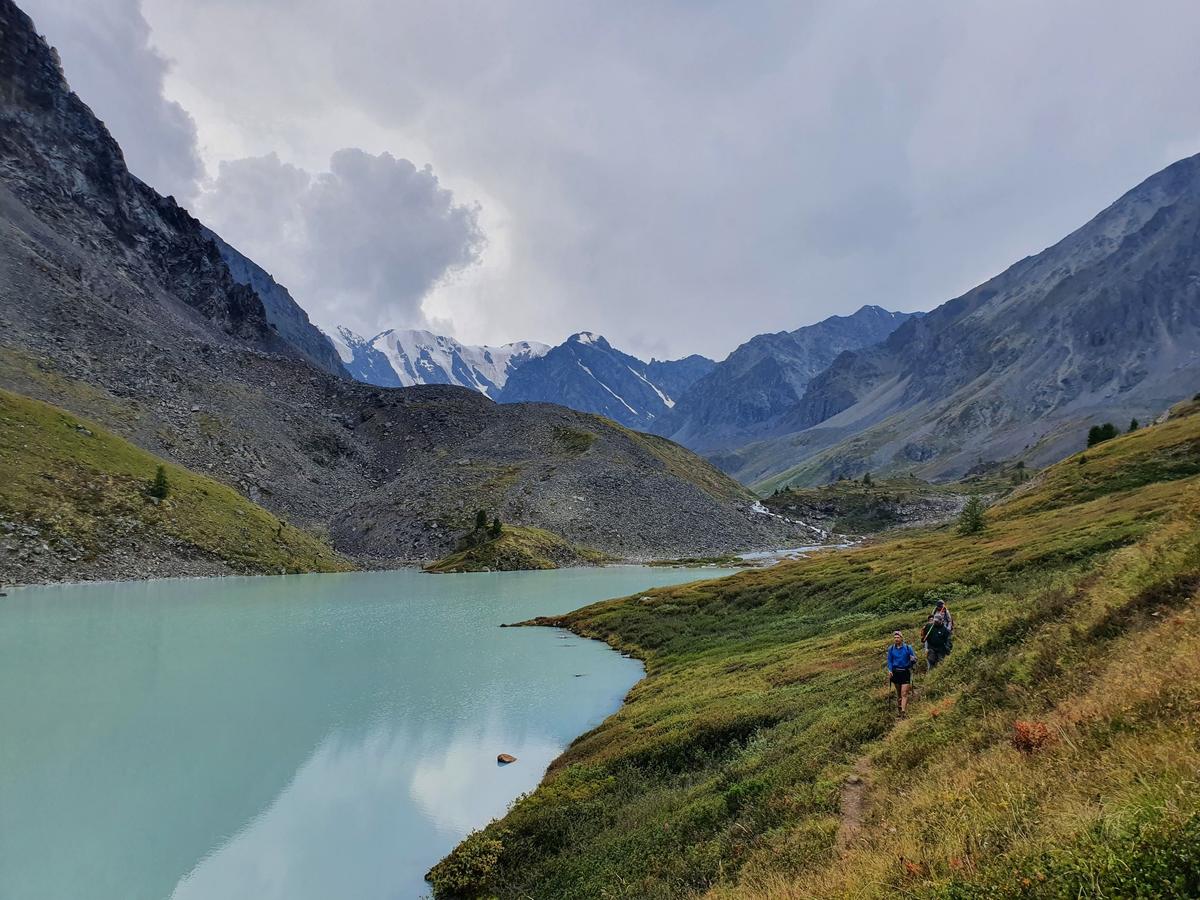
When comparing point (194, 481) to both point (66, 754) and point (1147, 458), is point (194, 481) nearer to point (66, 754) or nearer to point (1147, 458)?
point (66, 754)

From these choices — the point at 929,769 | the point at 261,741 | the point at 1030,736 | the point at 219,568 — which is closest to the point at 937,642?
the point at 929,769

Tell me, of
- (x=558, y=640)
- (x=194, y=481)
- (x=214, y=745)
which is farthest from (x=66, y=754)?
(x=194, y=481)

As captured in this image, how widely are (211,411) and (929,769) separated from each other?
164504 mm

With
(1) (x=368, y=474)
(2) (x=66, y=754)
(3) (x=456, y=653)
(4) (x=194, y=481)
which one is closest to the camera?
(2) (x=66, y=754)

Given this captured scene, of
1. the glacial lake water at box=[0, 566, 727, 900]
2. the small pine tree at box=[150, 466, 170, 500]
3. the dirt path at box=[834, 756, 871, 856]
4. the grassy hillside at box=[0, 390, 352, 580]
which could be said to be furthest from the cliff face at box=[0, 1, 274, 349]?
the dirt path at box=[834, 756, 871, 856]

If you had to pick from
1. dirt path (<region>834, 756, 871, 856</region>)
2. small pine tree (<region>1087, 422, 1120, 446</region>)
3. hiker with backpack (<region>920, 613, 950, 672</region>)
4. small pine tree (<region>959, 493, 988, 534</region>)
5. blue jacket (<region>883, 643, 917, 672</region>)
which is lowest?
dirt path (<region>834, 756, 871, 856</region>)

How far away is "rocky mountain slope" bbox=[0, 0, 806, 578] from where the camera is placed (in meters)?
134

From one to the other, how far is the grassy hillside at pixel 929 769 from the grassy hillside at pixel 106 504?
279 feet

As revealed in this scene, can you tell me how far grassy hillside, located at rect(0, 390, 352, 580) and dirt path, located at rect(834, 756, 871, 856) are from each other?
95260mm

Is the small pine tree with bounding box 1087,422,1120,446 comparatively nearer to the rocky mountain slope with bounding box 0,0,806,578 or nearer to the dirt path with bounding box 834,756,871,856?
Result: the rocky mountain slope with bounding box 0,0,806,578

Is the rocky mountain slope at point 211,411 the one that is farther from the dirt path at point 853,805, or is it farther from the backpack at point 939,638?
the dirt path at point 853,805

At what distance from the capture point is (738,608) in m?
63.2

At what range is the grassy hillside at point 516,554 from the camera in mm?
126438

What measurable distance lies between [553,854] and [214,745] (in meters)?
20.0
